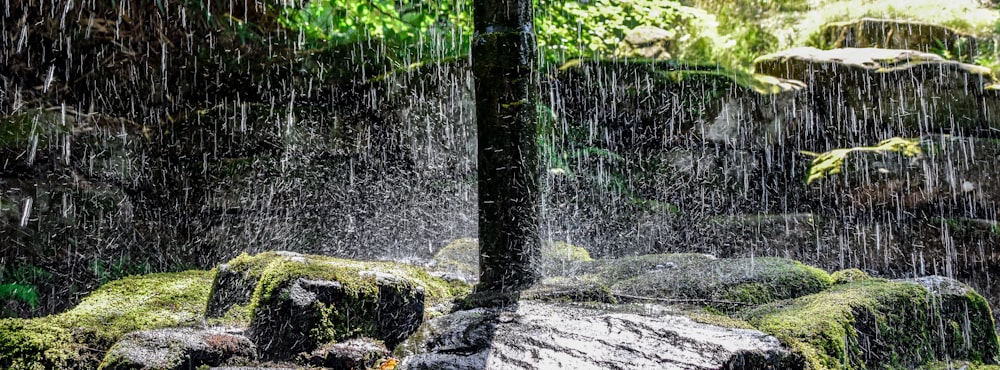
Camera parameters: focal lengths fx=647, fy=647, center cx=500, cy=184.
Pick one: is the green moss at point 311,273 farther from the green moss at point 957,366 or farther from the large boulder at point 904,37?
the large boulder at point 904,37

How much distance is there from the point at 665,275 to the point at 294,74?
535cm

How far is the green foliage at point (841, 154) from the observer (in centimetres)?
761

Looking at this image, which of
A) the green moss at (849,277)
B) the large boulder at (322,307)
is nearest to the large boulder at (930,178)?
the green moss at (849,277)

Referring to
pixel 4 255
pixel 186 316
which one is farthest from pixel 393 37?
pixel 186 316

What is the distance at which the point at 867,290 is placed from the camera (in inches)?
126

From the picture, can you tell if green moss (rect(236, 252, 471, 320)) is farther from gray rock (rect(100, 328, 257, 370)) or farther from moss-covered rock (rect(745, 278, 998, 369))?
moss-covered rock (rect(745, 278, 998, 369))

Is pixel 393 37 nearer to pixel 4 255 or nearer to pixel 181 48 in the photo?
pixel 181 48

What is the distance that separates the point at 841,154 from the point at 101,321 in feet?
25.7

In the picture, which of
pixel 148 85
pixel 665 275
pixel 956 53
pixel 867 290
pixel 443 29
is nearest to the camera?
pixel 867 290

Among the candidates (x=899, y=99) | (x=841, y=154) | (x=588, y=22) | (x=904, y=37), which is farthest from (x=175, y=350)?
(x=904, y=37)

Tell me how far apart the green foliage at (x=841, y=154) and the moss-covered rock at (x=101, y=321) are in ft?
23.0

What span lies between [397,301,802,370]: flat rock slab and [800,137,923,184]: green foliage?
6.23 metres

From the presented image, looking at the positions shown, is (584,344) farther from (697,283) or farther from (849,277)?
(849,277)

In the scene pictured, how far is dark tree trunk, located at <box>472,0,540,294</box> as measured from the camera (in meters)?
3.41
